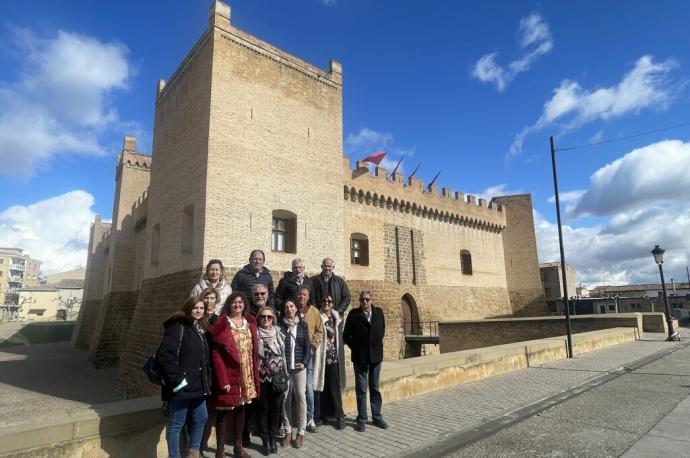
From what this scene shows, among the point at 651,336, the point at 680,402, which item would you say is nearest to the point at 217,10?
the point at 680,402

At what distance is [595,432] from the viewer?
15.3 feet

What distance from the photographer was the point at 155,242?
15.3 metres

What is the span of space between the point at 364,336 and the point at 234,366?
175cm

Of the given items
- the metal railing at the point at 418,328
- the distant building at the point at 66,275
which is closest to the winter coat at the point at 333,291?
the metal railing at the point at 418,328

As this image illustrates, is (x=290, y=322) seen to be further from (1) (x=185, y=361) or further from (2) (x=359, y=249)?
(2) (x=359, y=249)

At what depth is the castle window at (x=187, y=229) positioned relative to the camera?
12.7 metres

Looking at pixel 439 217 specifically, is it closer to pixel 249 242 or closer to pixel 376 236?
pixel 376 236

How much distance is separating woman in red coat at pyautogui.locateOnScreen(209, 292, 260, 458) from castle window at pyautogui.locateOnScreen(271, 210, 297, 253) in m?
9.14

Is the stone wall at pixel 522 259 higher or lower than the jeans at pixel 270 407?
higher

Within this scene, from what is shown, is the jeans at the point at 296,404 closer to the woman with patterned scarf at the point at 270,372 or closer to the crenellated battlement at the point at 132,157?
the woman with patterned scarf at the point at 270,372

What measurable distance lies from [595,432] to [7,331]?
48.7 m

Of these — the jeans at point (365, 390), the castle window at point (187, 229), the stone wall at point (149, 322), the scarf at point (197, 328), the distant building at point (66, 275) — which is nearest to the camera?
the scarf at point (197, 328)

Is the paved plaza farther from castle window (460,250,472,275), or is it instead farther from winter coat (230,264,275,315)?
castle window (460,250,472,275)

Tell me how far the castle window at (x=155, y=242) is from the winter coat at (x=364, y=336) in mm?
11400
